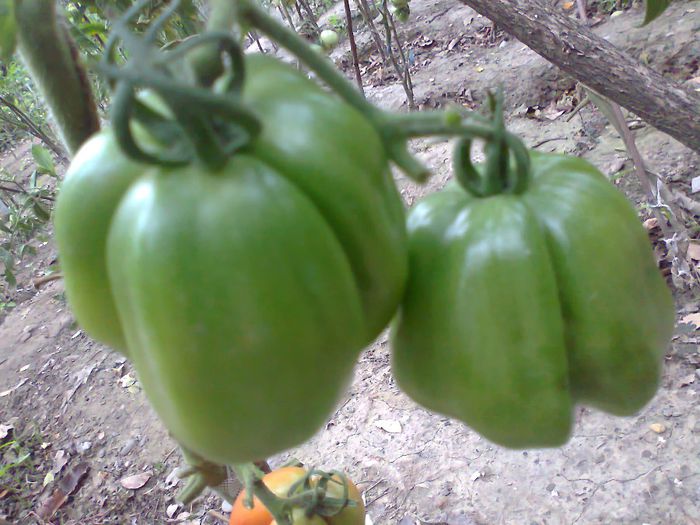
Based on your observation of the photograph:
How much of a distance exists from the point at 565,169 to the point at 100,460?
2544 mm

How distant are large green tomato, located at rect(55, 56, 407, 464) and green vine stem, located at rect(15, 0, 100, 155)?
16 centimetres

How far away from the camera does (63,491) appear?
2.53 metres

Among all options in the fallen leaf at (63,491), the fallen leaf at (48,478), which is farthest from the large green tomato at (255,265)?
the fallen leaf at (48,478)

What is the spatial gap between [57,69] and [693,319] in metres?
2.12

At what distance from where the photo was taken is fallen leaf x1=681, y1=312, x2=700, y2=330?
208cm

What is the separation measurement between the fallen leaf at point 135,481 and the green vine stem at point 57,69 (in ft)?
7.04

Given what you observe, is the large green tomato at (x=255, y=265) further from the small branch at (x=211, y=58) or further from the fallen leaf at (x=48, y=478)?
the fallen leaf at (x=48, y=478)

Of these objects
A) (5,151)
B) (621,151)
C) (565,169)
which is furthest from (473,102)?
(5,151)

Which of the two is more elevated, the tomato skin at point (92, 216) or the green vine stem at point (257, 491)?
the tomato skin at point (92, 216)

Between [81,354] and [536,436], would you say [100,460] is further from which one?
[536,436]

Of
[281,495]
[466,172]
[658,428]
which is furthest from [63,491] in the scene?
[466,172]

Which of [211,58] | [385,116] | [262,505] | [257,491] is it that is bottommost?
[262,505]

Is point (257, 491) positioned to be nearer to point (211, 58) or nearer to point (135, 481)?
point (211, 58)

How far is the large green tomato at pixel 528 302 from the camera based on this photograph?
0.56 metres
